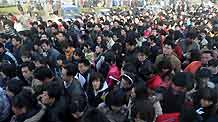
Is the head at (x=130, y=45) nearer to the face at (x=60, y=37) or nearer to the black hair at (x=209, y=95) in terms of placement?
the face at (x=60, y=37)

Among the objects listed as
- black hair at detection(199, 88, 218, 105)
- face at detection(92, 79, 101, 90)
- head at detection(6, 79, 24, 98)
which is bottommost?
face at detection(92, 79, 101, 90)

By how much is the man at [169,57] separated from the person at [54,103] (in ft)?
8.62

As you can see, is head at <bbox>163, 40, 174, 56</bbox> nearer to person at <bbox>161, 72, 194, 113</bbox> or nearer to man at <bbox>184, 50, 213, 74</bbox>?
man at <bbox>184, 50, 213, 74</bbox>

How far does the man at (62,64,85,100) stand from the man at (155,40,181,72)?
1864 mm

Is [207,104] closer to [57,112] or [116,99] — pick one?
[116,99]

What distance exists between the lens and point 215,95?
15.4 ft

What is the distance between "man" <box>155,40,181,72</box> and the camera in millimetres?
6957

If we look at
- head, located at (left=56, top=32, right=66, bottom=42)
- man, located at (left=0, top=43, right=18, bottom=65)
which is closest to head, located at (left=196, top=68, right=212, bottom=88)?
man, located at (left=0, top=43, right=18, bottom=65)

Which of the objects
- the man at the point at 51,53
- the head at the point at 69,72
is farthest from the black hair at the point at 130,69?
the man at the point at 51,53

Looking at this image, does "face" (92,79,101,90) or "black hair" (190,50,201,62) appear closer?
"face" (92,79,101,90)

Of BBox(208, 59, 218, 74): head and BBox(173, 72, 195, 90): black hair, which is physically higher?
BBox(173, 72, 195, 90): black hair

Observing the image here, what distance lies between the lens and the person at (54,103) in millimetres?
4781

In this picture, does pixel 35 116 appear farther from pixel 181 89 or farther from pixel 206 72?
pixel 206 72

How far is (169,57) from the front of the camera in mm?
7023
